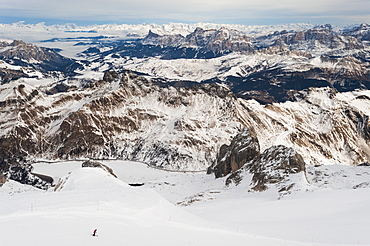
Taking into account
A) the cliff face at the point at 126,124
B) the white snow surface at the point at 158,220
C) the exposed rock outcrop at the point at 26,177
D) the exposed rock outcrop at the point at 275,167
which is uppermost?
the white snow surface at the point at 158,220

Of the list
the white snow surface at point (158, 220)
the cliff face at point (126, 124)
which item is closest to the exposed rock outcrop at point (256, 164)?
the white snow surface at point (158, 220)

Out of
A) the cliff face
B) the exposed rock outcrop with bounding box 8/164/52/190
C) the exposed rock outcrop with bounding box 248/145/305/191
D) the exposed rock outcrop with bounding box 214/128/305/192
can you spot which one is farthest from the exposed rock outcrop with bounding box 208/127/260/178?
the exposed rock outcrop with bounding box 8/164/52/190

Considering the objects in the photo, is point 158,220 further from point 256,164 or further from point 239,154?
point 239,154

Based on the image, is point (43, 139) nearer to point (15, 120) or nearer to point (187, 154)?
point (15, 120)

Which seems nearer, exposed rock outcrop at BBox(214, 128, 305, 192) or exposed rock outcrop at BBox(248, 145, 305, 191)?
exposed rock outcrop at BBox(248, 145, 305, 191)

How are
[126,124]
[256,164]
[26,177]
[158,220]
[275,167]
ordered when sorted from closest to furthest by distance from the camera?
1. [158,220]
2. [275,167]
3. [256,164]
4. [26,177]
5. [126,124]

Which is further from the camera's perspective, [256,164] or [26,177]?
[26,177]

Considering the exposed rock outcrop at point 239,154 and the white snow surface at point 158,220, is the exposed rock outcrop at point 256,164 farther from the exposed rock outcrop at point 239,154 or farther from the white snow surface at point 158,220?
the white snow surface at point 158,220

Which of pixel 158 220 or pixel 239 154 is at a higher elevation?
pixel 158 220

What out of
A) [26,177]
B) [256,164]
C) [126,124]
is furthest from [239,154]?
[26,177]

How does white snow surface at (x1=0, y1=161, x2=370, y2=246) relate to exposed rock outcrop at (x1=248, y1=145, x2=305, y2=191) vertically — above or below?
above

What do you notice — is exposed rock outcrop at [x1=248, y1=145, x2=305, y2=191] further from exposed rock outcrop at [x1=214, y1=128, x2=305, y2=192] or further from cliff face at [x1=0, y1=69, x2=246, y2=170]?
cliff face at [x1=0, y1=69, x2=246, y2=170]
